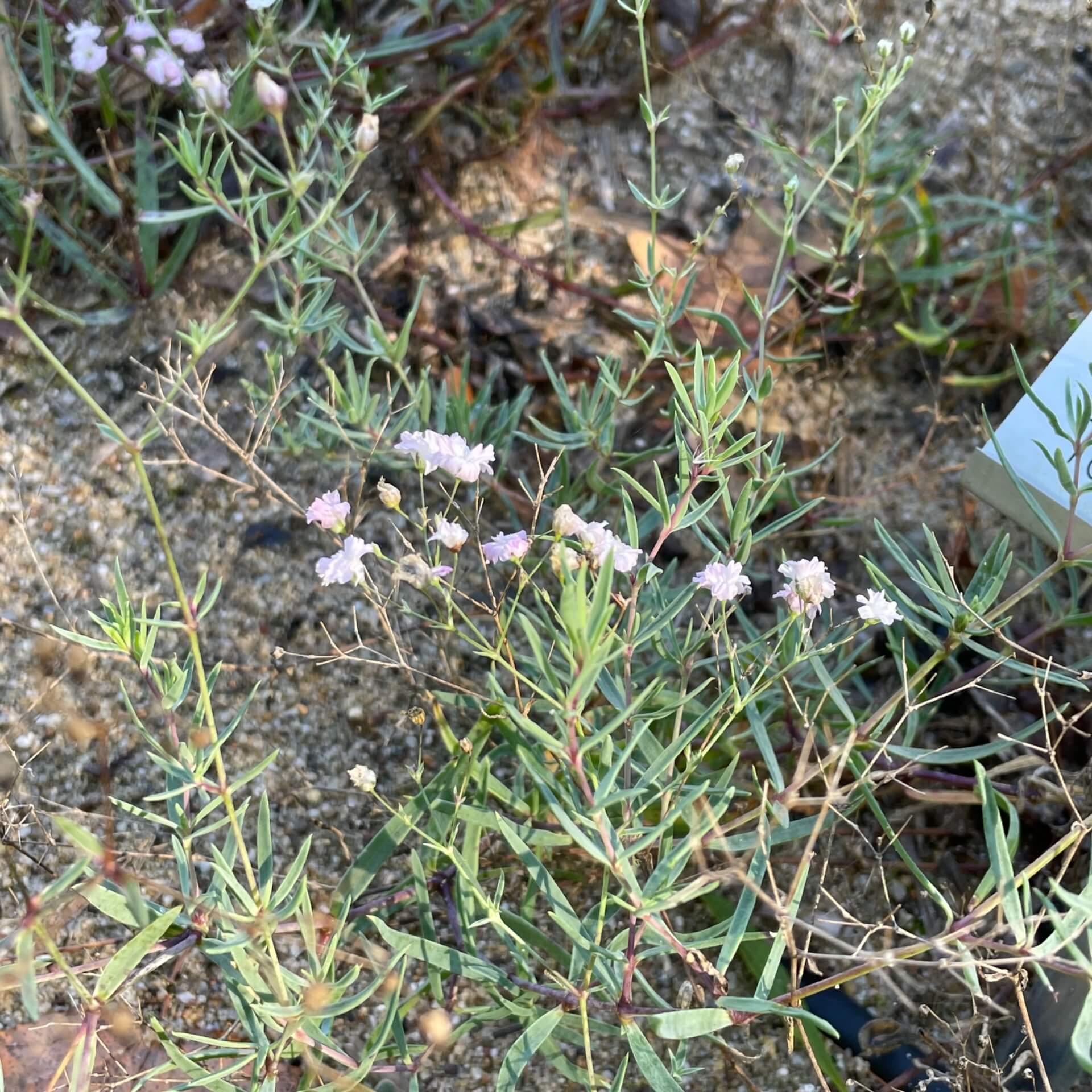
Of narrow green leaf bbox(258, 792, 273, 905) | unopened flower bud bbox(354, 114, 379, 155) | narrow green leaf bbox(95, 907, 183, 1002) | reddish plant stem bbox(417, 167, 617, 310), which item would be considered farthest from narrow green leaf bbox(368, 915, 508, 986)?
reddish plant stem bbox(417, 167, 617, 310)

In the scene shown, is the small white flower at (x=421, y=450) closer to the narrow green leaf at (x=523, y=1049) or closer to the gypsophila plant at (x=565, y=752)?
the gypsophila plant at (x=565, y=752)

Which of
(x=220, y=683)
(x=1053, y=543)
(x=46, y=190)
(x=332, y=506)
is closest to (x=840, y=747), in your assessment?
(x=1053, y=543)

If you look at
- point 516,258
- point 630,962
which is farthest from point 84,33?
point 630,962

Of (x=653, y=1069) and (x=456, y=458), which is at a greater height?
(x=456, y=458)

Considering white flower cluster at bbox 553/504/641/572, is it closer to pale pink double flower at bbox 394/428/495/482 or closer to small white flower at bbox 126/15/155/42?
pale pink double flower at bbox 394/428/495/482

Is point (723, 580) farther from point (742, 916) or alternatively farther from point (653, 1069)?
point (653, 1069)

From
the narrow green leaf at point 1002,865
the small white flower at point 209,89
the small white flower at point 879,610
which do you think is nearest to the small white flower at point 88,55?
the small white flower at point 209,89
